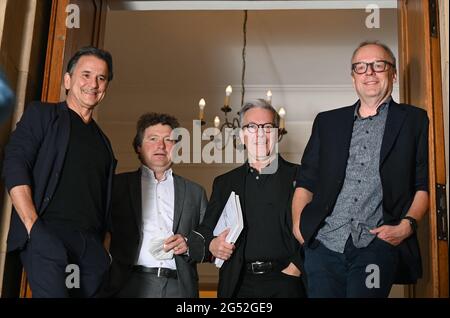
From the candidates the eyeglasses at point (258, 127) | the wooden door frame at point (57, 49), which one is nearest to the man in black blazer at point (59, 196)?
the wooden door frame at point (57, 49)

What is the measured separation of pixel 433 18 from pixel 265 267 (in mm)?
1395

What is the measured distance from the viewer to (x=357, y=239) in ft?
8.32

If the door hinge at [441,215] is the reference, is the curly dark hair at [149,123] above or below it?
above

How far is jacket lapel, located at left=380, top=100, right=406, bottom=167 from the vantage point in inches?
104

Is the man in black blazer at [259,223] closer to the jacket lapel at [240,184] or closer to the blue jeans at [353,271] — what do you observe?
the jacket lapel at [240,184]

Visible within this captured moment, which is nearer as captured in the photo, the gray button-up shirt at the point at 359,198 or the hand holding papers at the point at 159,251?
the gray button-up shirt at the point at 359,198

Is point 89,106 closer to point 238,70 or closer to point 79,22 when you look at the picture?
point 79,22

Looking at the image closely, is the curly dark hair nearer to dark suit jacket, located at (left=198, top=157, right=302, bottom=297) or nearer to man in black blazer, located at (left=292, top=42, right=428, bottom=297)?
dark suit jacket, located at (left=198, top=157, right=302, bottom=297)

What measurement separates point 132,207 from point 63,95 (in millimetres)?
631

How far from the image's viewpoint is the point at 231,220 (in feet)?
9.69

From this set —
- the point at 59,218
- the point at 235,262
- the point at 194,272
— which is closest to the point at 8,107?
the point at 59,218

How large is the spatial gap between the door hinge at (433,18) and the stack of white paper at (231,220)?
118 cm

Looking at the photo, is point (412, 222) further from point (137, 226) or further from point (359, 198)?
point (137, 226)

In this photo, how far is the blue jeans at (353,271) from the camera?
2480mm
